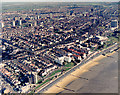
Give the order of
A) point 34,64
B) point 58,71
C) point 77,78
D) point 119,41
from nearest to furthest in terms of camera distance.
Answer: point 77,78, point 58,71, point 34,64, point 119,41

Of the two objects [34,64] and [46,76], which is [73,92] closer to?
[46,76]

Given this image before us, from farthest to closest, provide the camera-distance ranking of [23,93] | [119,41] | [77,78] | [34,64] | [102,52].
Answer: [119,41]
[102,52]
[34,64]
[77,78]
[23,93]

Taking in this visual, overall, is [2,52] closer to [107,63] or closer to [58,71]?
[58,71]

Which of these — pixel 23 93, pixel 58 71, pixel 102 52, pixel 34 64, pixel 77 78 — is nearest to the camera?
pixel 23 93

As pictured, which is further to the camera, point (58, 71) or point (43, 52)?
point (43, 52)

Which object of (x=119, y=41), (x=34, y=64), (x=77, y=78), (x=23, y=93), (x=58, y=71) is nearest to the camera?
(x=23, y=93)

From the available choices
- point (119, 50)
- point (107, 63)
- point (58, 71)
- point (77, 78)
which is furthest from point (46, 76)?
point (119, 50)

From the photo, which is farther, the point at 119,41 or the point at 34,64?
the point at 119,41

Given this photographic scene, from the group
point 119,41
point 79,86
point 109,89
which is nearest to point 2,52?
point 79,86
